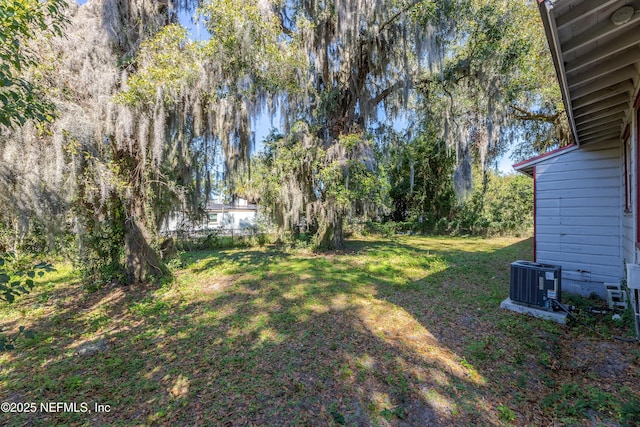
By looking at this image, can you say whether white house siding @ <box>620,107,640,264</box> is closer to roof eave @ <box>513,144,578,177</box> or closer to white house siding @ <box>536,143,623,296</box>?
white house siding @ <box>536,143,623,296</box>

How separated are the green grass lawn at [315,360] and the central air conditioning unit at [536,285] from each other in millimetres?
314

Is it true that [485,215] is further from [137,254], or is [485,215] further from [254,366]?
[137,254]

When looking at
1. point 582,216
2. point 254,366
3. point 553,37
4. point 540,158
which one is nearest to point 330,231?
point 540,158

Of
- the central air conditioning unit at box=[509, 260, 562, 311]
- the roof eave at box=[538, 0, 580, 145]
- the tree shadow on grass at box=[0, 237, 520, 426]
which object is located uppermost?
the roof eave at box=[538, 0, 580, 145]

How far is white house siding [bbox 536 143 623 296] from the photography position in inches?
160

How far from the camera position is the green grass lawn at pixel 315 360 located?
2.07 m

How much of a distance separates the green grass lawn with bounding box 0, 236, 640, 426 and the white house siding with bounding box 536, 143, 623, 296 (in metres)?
1.11

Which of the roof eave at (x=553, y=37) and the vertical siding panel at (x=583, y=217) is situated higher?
the roof eave at (x=553, y=37)

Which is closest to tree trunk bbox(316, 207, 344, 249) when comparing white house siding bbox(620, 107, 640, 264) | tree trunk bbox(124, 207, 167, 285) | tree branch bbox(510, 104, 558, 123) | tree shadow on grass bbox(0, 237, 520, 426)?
tree shadow on grass bbox(0, 237, 520, 426)

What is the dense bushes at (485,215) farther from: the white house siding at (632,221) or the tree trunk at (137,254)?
the tree trunk at (137,254)

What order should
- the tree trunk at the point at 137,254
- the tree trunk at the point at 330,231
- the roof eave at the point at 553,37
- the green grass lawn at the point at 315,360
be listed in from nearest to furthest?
1. the roof eave at the point at 553,37
2. the green grass lawn at the point at 315,360
3. the tree trunk at the point at 137,254
4. the tree trunk at the point at 330,231

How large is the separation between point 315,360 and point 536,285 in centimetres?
304

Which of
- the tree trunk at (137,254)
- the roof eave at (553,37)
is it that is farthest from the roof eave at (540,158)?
the tree trunk at (137,254)

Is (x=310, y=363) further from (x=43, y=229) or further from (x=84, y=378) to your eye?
(x=43, y=229)
